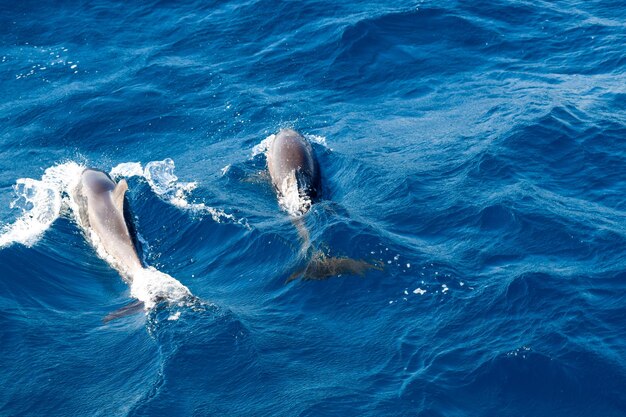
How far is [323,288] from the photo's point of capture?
59.5ft

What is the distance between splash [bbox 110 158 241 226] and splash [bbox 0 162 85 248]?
4.69ft

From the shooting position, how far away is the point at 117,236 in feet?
68.4

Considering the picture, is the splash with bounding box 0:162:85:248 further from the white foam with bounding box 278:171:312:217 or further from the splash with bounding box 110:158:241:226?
the white foam with bounding box 278:171:312:217

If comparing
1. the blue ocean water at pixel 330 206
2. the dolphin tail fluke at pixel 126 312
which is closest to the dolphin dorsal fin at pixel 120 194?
the blue ocean water at pixel 330 206

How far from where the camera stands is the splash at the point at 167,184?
22.5 metres

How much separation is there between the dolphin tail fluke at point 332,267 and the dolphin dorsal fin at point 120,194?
211 inches

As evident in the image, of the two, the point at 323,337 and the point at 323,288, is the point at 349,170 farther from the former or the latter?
the point at 323,337

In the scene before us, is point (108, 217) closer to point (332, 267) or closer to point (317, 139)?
point (332, 267)

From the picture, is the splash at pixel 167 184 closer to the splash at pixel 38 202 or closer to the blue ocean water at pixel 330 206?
the blue ocean water at pixel 330 206

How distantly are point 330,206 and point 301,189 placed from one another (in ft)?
4.30

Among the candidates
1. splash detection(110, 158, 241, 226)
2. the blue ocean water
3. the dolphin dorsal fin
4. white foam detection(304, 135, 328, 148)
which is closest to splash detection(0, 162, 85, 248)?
the blue ocean water

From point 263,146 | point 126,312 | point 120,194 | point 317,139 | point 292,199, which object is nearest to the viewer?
point 126,312

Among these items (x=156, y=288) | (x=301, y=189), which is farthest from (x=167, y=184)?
(x=156, y=288)

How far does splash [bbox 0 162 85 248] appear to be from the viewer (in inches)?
865
